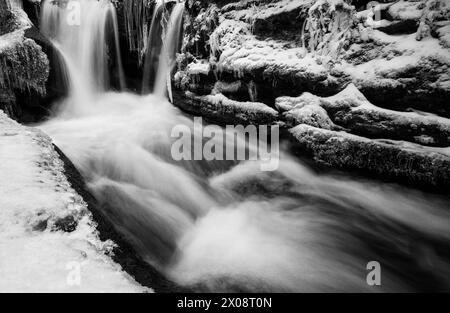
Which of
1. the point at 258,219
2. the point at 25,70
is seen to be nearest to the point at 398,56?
the point at 258,219

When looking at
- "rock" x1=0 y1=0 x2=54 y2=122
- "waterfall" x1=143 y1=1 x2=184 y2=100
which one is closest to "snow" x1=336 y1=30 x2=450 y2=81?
"waterfall" x1=143 y1=1 x2=184 y2=100

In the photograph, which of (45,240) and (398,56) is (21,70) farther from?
(398,56)

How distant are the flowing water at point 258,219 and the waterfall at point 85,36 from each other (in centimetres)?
322

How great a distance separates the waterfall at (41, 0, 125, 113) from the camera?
9938 mm

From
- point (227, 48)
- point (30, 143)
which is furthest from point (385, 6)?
point (30, 143)

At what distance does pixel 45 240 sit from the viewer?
2.23 m

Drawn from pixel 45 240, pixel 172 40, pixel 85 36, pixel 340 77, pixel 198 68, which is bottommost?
pixel 45 240

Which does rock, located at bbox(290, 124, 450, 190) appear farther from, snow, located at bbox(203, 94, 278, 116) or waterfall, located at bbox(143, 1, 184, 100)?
waterfall, located at bbox(143, 1, 184, 100)

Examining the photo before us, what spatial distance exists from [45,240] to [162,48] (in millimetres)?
8833

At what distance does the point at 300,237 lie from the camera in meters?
4.40

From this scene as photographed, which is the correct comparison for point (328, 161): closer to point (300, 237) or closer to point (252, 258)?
point (300, 237)

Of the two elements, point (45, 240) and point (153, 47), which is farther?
point (153, 47)

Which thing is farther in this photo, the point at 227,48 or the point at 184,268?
the point at 227,48
